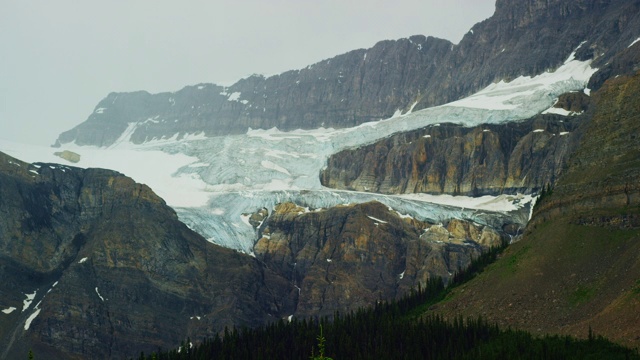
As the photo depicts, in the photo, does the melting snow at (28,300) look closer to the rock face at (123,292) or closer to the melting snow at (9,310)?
→ the rock face at (123,292)

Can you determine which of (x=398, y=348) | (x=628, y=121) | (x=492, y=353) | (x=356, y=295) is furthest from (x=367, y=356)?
(x=356, y=295)

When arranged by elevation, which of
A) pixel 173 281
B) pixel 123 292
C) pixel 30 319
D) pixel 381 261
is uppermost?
pixel 381 261

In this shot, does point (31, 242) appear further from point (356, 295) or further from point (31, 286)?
point (356, 295)

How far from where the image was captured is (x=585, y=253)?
119 m

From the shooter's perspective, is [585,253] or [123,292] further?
[123,292]

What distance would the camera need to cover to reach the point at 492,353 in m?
98.7

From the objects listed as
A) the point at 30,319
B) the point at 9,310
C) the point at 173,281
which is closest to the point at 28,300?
the point at 9,310

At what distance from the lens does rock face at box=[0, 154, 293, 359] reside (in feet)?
563

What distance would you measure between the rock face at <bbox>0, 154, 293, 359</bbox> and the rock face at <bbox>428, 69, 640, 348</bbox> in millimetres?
65738

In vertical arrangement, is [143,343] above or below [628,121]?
below

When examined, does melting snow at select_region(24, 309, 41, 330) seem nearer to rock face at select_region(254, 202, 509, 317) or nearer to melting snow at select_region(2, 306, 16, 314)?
melting snow at select_region(2, 306, 16, 314)

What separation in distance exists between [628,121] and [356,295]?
72.0m

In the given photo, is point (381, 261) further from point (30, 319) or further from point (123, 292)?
point (30, 319)

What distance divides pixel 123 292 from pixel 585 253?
102432mm
